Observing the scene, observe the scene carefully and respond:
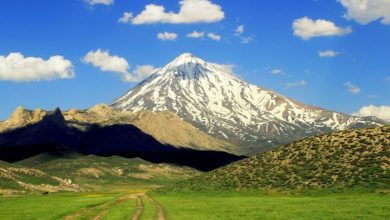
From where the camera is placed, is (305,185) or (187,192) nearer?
(305,185)

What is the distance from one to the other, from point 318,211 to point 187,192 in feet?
214

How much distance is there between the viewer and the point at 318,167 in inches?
4439

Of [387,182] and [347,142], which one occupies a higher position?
[347,142]

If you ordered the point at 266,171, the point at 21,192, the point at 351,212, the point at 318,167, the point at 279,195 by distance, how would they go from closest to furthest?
1. the point at 351,212
2. the point at 279,195
3. the point at 318,167
4. the point at 266,171
5. the point at 21,192

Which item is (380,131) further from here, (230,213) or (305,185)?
(230,213)

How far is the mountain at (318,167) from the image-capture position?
102 meters

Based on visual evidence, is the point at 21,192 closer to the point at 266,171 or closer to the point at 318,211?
the point at 266,171

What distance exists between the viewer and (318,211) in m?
58.1

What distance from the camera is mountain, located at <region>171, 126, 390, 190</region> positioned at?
335 ft

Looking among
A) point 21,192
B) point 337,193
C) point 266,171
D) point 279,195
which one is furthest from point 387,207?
point 21,192

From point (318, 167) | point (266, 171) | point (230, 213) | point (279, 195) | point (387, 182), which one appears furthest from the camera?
point (266, 171)

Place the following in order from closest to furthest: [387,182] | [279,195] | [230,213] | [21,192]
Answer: [230,213], [387,182], [279,195], [21,192]

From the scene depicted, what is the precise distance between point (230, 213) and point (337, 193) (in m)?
39.2

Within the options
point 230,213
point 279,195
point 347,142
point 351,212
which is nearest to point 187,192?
point 279,195
